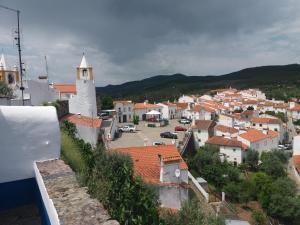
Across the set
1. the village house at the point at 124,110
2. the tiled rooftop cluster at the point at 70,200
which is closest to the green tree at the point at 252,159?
the village house at the point at 124,110

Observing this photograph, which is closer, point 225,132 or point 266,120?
point 225,132

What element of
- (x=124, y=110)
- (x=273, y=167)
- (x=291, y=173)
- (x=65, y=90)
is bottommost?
(x=291, y=173)

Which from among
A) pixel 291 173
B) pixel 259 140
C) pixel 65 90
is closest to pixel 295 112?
pixel 259 140

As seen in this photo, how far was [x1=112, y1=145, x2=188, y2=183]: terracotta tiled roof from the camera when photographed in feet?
65.1

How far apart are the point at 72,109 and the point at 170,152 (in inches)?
682

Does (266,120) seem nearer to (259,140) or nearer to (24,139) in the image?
(259,140)

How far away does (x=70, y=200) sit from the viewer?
4.46 meters

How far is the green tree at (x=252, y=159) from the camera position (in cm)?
4369

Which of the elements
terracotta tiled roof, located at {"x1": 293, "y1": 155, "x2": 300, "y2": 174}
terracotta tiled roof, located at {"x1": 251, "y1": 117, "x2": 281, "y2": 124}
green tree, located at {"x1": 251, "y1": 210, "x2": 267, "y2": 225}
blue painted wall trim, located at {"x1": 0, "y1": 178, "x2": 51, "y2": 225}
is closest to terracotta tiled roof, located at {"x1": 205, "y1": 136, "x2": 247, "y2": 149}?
terracotta tiled roof, located at {"x1": 293, "y1": 155, "x2": 300, "y2": 174}

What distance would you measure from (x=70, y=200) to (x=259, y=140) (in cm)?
4714

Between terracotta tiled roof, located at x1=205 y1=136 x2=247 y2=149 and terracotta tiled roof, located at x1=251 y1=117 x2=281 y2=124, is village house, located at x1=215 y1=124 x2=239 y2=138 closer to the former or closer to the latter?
terracotta tiled roof, located at x1=205 y1=136 x2=247 y2=149

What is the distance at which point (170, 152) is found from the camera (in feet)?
71.9

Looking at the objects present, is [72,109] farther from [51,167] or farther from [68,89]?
[51,167]

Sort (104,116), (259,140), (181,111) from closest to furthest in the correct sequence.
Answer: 1. (259,140)
2. (104,116)
3. (181,111)
